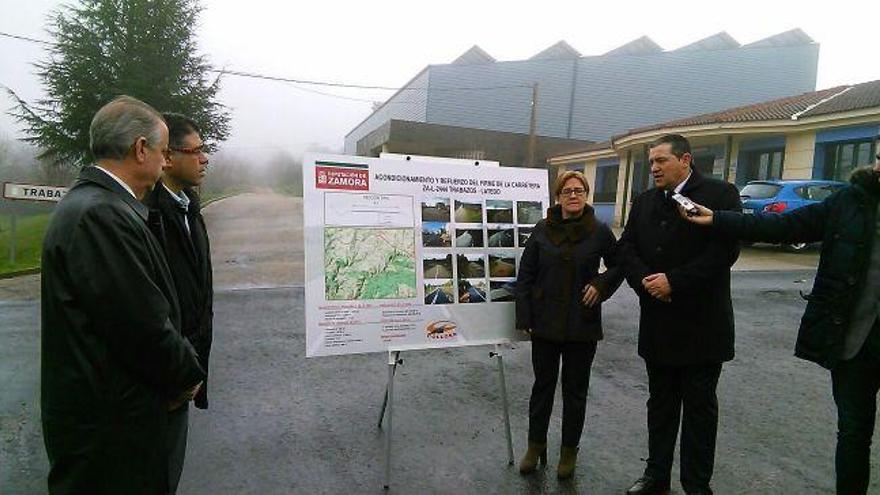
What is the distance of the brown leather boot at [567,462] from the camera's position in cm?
323

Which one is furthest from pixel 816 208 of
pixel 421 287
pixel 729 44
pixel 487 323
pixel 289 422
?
pixel 729 44

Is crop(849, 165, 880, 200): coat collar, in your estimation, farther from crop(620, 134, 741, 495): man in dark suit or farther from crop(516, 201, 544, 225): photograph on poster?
crop(516, 201, 544, 225): photograph on poster

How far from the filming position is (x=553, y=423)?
13.3 feet

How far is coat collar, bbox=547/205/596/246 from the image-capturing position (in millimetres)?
3322

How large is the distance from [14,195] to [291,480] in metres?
9.07

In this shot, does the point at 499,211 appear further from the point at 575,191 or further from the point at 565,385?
the point at 565,385

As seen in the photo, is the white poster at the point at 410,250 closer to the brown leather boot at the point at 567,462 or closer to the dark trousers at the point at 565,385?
the dark trousers at the point at 565,385

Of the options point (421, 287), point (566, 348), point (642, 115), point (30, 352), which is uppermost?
point (642, 115)

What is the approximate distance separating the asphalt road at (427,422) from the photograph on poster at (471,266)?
3.88ft

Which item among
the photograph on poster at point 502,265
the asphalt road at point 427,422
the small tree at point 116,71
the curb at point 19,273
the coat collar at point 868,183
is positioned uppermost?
the small tree at point 116,71

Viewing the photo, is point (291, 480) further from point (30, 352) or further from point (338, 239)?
point (30, 352)

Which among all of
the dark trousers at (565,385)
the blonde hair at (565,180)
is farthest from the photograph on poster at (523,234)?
the dark trousers at (565,385)

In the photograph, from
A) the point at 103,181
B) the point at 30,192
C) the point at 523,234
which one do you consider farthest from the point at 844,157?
the point at 30,192

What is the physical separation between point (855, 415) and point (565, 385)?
55.7 inches
